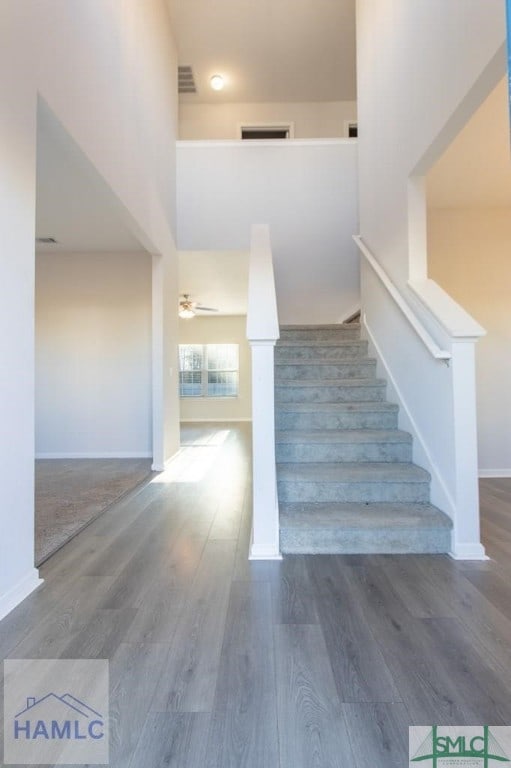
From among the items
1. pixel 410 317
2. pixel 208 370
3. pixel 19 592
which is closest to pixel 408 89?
pixel 410 317

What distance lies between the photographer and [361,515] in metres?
2.39

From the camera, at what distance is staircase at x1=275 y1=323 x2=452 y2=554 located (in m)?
2.29

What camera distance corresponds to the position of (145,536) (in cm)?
264

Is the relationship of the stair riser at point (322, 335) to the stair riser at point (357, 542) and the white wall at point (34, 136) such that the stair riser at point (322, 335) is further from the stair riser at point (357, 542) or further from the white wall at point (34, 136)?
the stair riser at point (357, 542)

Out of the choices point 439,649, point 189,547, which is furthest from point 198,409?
point 439,649

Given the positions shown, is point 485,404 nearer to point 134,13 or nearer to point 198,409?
point 134,13

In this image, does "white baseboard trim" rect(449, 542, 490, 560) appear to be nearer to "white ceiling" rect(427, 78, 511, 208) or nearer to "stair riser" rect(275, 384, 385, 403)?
"stair riser" rect(275, 384, 385, 403)

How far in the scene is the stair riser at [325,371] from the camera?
Result: 3717mm

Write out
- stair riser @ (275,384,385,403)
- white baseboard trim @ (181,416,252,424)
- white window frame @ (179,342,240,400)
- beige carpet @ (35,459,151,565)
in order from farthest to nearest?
white window frame @ (179,342,240,400), white baseboard trim @ (181,416,252,424), stair riser @ (275,384,385,403), beige carpet @ (35,459,151,565)

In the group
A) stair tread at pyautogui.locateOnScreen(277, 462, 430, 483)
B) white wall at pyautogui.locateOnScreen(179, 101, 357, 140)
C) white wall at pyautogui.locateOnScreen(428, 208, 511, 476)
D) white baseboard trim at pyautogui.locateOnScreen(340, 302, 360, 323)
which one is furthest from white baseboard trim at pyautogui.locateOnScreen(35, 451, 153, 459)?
white wall at pyautogui.locateOnScreen(179, 101, 357, 140)

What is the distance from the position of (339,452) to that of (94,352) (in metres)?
3.95

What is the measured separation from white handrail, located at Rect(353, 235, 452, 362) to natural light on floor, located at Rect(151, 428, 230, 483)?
2.57 metres

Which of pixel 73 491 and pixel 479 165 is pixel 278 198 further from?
pixel 73 491

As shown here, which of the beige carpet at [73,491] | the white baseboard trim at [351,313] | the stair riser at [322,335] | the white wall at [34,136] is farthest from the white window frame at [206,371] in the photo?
the white wall at [34,136]
